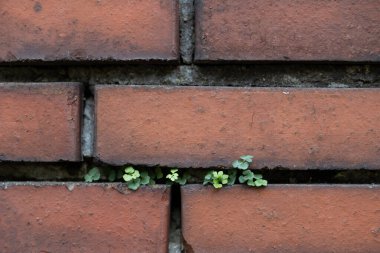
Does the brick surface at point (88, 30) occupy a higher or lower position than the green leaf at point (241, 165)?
higher

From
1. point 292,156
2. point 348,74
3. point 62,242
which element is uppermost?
point 348,74

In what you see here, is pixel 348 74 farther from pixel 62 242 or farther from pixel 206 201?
pixel 62 242

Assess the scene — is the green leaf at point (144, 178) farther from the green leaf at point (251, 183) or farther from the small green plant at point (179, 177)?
the green leaf at point (251, 183)

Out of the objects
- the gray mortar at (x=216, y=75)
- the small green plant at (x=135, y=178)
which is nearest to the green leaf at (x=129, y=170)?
the small green plant at (x=135, y=178)

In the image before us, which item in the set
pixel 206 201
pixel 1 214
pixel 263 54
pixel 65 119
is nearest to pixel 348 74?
pixel 263 54

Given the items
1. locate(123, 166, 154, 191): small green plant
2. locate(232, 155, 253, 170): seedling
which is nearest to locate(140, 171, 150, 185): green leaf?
locate(123, 166, 154, 191): small green plant

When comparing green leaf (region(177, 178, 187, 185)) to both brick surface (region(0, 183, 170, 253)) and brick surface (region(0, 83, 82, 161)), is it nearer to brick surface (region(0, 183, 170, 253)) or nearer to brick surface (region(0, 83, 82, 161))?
brick surface (region(0, 183, 170, 253))
